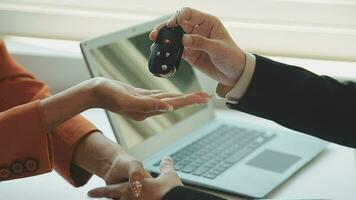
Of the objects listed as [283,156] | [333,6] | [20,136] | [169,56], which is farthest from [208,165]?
[333,6]

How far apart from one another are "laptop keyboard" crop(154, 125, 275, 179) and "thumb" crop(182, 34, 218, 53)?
0.77ft

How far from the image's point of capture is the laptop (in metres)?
1.23

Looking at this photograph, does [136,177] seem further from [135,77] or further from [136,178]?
[135,77]

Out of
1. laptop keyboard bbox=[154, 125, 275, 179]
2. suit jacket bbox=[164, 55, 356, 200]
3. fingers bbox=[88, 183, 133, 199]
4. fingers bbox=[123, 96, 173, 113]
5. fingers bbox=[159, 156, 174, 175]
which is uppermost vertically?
fingers bbox=[123, 96, 173, 113]

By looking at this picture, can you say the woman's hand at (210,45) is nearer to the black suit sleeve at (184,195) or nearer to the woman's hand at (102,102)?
the woman's hand at (102,102)

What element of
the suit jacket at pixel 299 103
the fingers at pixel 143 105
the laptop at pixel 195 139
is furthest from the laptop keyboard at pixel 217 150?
the fingers at pixel 143 105

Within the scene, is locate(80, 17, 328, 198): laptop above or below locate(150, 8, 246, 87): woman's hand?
below

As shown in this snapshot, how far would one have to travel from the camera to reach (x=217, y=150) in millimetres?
1326

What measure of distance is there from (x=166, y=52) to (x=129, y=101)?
126mm

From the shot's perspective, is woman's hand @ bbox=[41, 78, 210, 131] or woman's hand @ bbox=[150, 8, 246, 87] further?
woman's hand @ bbox=[150, 8, 246, 87]

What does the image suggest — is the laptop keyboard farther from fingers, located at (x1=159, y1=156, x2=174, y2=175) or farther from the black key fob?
the black key fob

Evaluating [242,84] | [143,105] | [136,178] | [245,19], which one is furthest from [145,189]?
[245,19]

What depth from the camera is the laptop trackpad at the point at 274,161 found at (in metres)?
1.27

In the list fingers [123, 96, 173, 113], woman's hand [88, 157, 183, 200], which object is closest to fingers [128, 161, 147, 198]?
woman's hand [88, 157, 183, 200]
